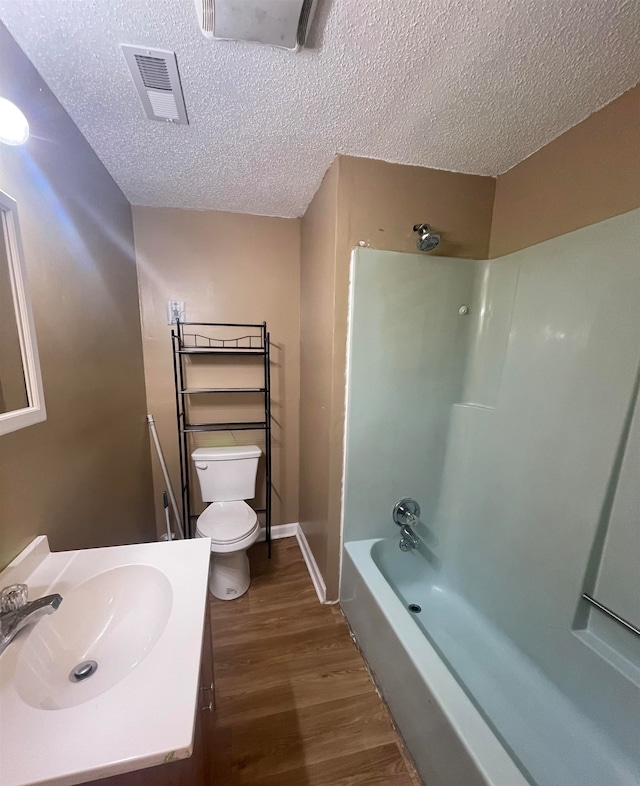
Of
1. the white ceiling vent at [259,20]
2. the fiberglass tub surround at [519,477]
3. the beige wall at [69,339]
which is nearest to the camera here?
the white ceiling vent at [259,20]

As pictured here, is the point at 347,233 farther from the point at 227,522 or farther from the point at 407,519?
the point at 227,522

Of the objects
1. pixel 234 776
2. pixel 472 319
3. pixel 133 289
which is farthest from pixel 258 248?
pixel 234 776

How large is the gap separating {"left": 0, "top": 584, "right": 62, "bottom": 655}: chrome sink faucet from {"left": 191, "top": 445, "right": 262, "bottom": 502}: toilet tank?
124 cm

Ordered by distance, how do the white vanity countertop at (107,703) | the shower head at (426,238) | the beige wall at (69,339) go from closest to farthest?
the white vanity countertop at (107,703), the beige wall at (69,339), the shower head at (426,238)

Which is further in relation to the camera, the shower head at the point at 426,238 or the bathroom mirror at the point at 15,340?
the shower head at the point at 426,238

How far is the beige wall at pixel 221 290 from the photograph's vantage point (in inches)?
77.3

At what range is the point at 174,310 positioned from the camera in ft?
6.61

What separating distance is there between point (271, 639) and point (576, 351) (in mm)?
1922

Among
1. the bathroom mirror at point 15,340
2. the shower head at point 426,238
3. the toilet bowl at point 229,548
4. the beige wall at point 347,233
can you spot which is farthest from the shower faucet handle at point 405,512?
the bathroom mirror at point 15,340

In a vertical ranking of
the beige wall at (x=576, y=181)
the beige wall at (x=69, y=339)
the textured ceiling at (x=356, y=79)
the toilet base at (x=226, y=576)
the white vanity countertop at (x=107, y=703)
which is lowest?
the toilet base at (x=226, y=576)

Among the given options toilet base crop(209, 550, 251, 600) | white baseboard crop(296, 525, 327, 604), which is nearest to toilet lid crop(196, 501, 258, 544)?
toilet base crop(209, 550, 251, 600)

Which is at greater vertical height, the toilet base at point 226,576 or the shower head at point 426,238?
the shower head at point 426,238

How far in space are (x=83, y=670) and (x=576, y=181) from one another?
7.26 feet

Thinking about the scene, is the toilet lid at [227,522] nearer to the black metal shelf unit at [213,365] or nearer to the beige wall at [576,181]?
the black metal shelf unit at [213,365]
